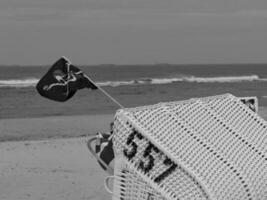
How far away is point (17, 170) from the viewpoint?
8.35 metres

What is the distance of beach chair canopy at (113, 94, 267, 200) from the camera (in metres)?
2.98

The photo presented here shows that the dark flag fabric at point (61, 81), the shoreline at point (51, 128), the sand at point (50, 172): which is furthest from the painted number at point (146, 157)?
the shoreline at point (51, 128)

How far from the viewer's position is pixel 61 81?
3625mm

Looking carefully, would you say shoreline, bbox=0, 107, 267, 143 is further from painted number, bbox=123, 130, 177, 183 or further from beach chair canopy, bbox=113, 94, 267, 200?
painted number, bbox=123, 130, 177, 183

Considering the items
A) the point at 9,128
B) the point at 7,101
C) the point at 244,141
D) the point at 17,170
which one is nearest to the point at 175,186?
the point at 244,141

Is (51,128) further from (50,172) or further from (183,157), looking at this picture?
(183,157)

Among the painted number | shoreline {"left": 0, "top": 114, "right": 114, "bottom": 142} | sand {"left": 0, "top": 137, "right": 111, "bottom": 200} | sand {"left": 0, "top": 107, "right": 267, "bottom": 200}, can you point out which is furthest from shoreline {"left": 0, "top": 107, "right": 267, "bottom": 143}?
the painted number

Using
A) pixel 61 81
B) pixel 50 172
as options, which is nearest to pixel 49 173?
pixel 50 172

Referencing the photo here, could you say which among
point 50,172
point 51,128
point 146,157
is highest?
point 146,157

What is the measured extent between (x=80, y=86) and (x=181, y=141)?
79 centimetres

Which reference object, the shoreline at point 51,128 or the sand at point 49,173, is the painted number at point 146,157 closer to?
the sand at point 49,173

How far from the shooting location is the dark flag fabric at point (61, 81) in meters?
3.58

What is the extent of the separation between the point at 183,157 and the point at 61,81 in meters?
0.92

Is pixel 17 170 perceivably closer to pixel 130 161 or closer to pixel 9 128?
pixel 130 161
